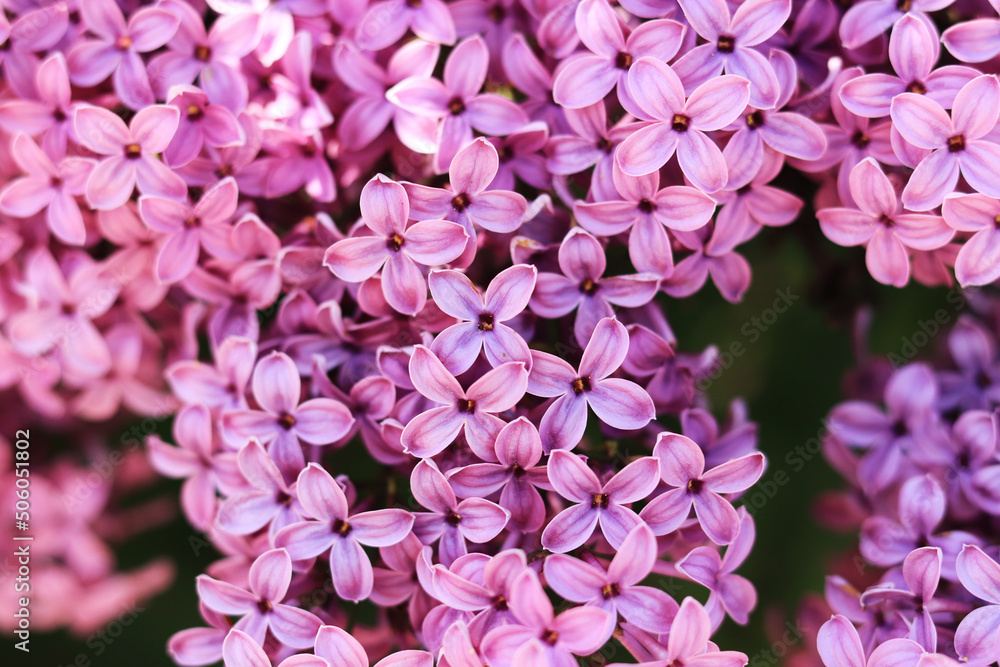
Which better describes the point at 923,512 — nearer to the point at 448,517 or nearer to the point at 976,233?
the point at 976,233

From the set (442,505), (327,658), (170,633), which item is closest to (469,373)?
(442,505)

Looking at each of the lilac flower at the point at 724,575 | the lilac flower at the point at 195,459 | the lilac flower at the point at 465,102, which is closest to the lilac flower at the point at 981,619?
the lilac flower at the point at 724,575

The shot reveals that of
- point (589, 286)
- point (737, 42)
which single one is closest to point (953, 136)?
point (737, 42)

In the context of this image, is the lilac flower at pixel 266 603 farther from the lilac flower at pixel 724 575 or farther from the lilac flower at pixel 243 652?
the lilac flower at pixel 724 575

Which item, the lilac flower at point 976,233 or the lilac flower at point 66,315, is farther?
the lilac flower at point 66,315

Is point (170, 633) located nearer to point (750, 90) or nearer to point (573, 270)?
point (573, 270)
